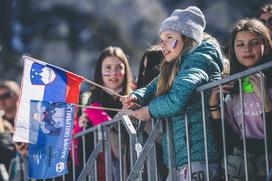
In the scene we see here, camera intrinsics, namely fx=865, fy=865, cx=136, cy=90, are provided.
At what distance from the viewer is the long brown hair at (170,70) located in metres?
6.61

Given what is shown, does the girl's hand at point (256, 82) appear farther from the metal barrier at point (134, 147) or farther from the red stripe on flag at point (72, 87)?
the red stripe on flag at point (72, 87)

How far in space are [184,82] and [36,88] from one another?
4.80 ft

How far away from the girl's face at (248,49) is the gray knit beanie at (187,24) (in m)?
0.35

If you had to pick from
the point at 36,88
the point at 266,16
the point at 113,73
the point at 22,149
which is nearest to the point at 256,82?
the point at 36,88

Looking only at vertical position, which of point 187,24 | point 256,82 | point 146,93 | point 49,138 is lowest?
point 49,138

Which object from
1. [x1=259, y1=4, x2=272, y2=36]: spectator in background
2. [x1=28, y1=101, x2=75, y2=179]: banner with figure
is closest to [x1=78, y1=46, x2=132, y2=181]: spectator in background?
[x1=28, y1=101, x2=75, y2=179]: banner with figure

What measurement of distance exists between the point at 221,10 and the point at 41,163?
18136 mm

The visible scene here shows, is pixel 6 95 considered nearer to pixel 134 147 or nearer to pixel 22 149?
pixel 22 149

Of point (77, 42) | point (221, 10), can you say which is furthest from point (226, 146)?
point (77, 42)

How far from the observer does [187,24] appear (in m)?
6.79

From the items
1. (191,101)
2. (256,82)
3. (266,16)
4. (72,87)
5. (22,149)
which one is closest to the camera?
(256,82)

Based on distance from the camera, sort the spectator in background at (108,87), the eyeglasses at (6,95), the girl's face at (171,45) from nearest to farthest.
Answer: the girl's face at (171,45), the spectator in background at (108,87), the eyeglasses at (6,95)

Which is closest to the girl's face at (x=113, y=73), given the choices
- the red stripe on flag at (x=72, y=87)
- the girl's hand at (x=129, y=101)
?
the red stripe on flag at (x=72, y=87)

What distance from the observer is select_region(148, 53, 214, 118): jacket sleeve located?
629 cm
